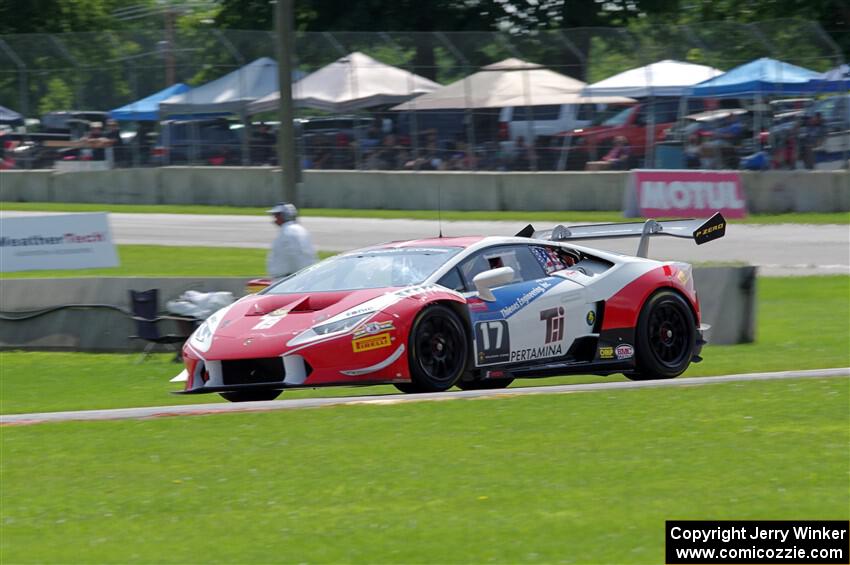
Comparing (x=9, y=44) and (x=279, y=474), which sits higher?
(x=9, y=44)

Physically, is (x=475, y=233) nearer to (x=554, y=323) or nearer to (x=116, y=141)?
(x=116, y=141)

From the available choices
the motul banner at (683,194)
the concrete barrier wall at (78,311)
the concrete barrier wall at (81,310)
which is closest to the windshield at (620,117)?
the motul banner at (683,194)

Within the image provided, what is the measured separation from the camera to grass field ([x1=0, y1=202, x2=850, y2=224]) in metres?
27.6

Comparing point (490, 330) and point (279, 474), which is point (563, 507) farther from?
point (490, 330)

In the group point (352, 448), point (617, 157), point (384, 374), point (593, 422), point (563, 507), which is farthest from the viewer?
point (617, 157)

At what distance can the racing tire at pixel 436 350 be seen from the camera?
1024cm

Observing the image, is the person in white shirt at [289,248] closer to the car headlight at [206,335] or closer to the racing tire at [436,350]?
the car headlight at [206,335]


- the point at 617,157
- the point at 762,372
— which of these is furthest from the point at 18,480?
the point at 617,157

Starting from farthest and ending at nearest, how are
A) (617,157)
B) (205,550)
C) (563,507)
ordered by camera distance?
(617,157), (563,507), (205,550)

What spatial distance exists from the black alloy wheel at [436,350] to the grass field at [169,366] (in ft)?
3.59

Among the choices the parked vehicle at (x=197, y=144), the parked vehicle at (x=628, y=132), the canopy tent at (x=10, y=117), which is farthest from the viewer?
the canopy tent at (x=10, y=117)

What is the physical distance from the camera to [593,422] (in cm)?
891

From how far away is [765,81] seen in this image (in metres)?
29.1

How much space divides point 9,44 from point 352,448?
95.5ft
